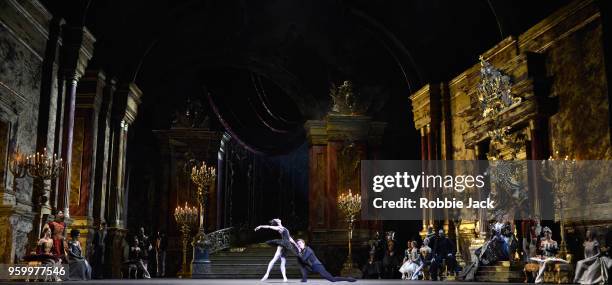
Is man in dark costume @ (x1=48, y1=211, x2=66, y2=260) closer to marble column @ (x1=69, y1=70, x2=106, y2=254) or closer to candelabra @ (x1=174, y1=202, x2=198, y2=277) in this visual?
marble column @ (x1=69, y1=70, x2=106, y2=254)

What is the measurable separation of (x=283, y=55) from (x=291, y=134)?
2.44m

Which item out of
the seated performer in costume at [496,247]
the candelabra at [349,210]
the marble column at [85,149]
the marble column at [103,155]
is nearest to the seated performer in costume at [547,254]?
the seated performer in costume at [496,247]

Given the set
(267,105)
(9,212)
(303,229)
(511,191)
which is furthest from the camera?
(303,229)

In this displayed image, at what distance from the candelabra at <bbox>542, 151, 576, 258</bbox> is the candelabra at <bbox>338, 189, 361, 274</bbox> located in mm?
6501

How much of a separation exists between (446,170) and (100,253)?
8.20 meters

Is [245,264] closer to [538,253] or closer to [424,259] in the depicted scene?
[424,259]

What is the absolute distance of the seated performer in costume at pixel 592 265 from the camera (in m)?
9.92

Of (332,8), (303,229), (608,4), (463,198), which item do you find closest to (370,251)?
(463,198)

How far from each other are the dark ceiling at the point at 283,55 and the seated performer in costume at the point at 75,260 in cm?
512

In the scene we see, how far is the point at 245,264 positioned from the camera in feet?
59.8

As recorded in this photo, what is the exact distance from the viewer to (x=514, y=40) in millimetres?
13375

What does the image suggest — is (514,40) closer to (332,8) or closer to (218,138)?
(332,8)

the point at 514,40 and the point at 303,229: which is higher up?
the point at 514,40

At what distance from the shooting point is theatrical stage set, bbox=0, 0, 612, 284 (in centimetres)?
1112
